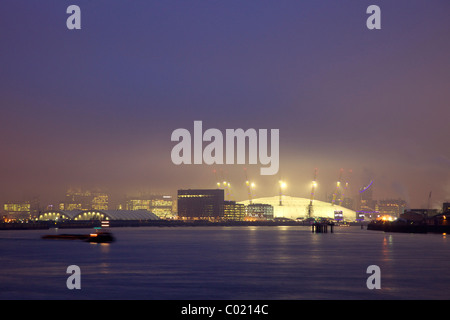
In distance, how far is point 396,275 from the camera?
66.4m

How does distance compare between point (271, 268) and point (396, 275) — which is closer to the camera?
point (396, 275)

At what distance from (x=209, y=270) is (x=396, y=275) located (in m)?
21.0

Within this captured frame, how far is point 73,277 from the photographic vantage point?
62156 millimetres

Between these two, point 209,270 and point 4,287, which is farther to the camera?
point 209,270
